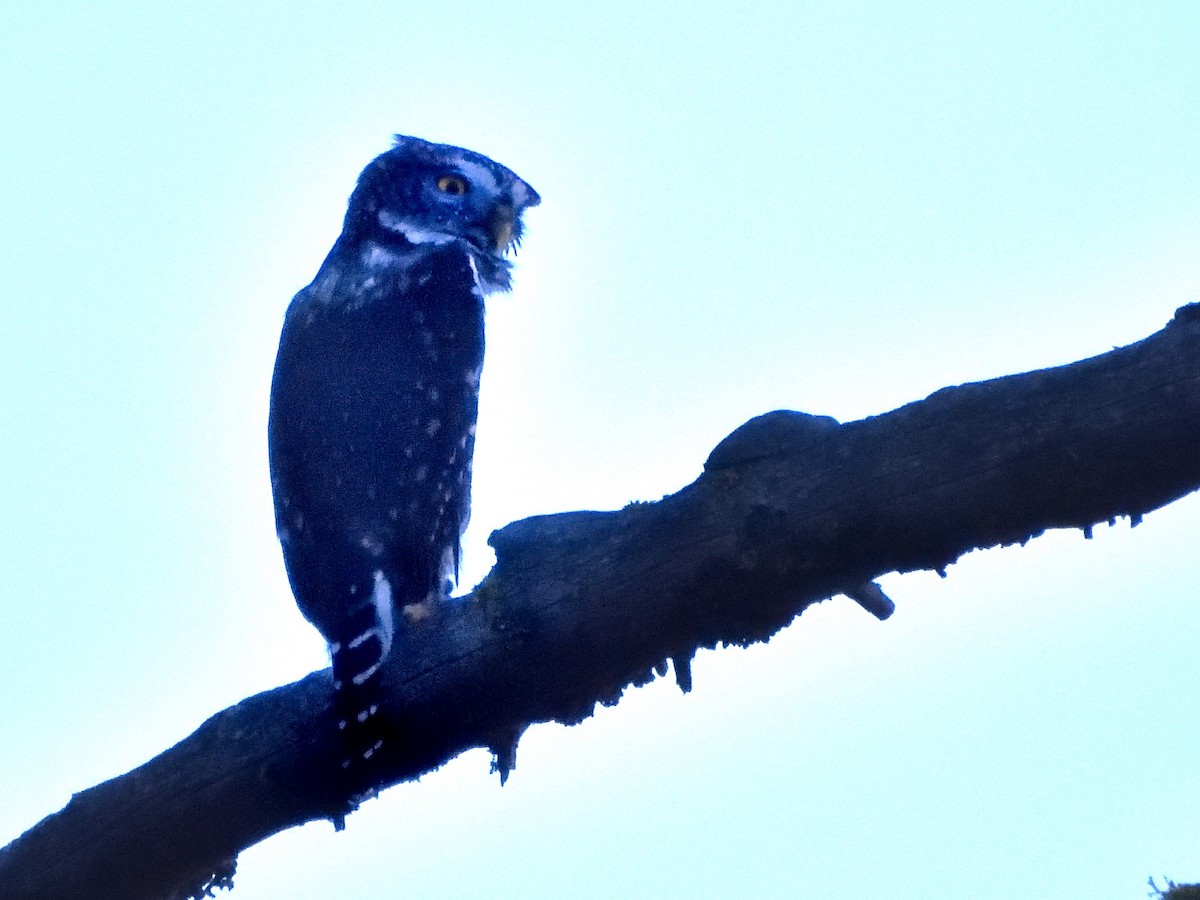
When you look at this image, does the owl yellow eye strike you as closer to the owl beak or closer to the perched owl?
the owl beak

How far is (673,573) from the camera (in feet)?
11.1

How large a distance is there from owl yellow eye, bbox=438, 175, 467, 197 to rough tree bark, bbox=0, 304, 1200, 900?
321 centimetres

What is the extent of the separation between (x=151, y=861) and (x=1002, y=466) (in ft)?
8.51

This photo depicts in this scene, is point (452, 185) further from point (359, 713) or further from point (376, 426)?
point (359, 713)

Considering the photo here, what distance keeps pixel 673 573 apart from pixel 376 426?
2.26 metres

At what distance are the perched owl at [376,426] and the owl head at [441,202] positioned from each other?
0.60ft

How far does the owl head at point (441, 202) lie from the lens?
6520mm

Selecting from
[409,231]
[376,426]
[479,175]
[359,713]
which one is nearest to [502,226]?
[479,175]

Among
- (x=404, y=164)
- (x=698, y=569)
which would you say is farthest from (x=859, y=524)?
(x=404, y=164)

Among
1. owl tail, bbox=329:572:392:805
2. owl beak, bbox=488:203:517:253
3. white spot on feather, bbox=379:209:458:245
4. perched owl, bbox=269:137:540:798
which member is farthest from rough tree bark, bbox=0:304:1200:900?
owl beak, bbox=488:203:517:253

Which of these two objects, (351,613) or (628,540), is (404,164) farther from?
(628,540)

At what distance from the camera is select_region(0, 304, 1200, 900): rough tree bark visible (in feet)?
10.1

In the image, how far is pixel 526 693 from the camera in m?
3.54

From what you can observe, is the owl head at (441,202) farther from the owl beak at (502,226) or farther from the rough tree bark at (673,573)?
the rough tree bark at (673,573)
